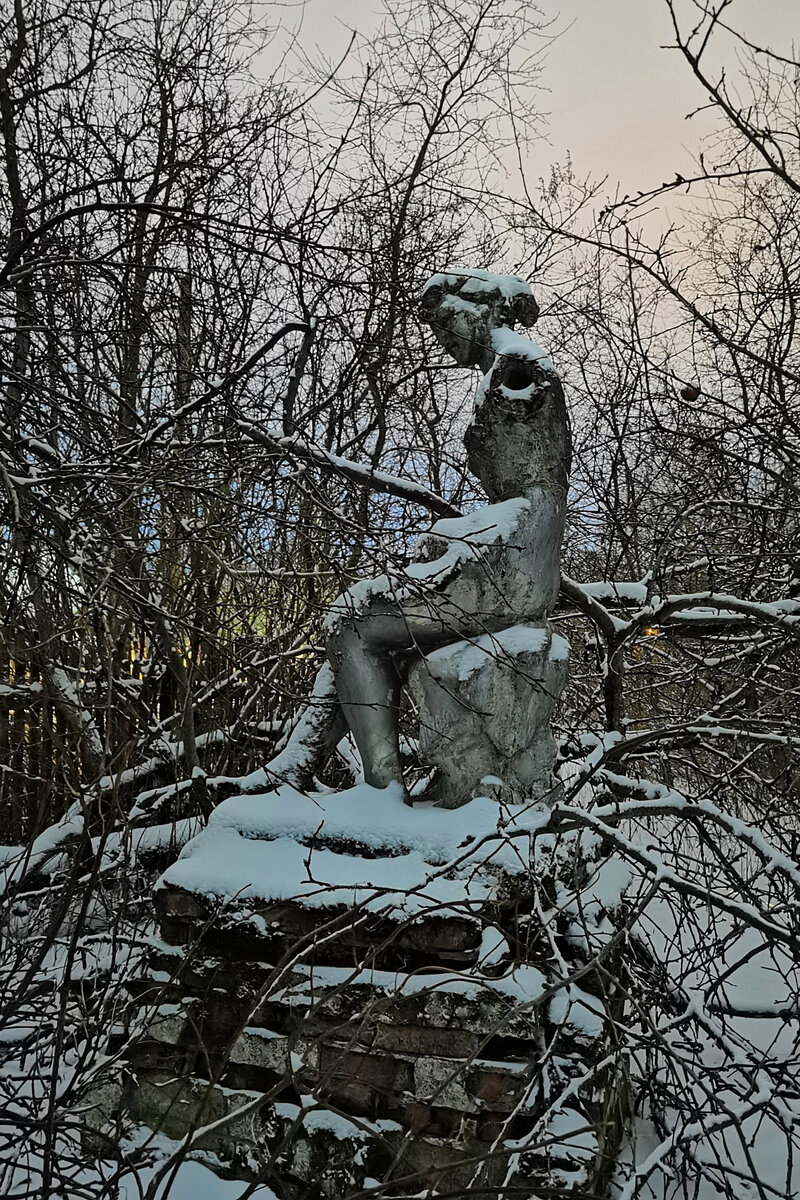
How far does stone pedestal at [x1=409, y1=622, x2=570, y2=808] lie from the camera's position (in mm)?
3287

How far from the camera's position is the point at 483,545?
326cm

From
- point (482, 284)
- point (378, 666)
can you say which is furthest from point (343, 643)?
point (482, 284)

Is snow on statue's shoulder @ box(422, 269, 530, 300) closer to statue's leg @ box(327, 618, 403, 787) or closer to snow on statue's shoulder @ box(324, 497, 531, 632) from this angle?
snow on statue's shoulder @ box(324, 497, 531, 632)

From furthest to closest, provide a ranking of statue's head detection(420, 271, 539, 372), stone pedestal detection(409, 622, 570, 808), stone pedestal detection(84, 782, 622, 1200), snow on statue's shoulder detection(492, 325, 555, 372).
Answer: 1. statue's head detection(420, 271, 539, 372)
2. snow on statue's shoulder detection(492, 325, 555, 372)
3. stone pedestal detection(409, 622, 570, 808)
4. stone pedestal detection(84, 782, 622, 1200)

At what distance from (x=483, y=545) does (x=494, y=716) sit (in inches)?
23.6

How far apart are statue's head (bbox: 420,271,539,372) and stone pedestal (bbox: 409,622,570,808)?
43.5 inches

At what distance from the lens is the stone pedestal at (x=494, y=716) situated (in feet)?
10.8

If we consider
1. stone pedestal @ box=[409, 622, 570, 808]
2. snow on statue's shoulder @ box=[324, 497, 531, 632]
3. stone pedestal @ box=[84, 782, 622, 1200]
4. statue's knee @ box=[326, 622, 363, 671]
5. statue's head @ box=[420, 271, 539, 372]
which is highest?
statue's head @ box=[420, 271, 539, 372]

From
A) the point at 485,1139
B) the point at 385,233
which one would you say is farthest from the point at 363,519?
the point at 485,1139

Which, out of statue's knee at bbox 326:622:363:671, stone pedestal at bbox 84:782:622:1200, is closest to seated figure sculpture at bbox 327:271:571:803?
statue's knee at bbox 326:622:363:671

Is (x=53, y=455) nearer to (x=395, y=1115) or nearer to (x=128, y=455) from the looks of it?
(x=128, y=455)

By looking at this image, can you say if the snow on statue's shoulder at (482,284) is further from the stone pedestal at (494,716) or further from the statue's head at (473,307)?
the stone pedestal at (494,716)

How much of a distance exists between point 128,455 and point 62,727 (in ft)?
14.1

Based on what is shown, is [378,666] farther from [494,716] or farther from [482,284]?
[482,284]
